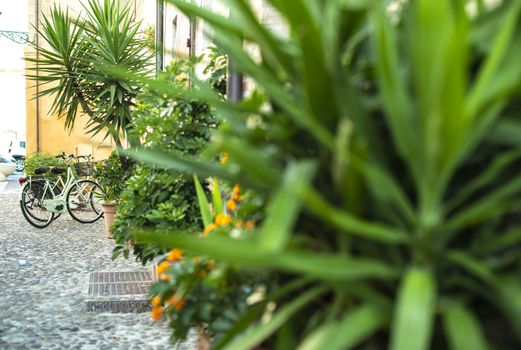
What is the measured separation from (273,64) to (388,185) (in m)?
0.46

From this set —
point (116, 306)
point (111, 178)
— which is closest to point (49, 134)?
point (111, 178)

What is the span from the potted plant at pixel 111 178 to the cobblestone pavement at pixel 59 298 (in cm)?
52

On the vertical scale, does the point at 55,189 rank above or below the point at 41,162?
below

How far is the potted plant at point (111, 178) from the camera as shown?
9.23 meters

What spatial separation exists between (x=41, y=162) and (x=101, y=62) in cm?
312

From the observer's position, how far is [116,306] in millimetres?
5211

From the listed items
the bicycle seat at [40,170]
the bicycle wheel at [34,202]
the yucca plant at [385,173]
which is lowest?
the bicycle wheel at [34,202]

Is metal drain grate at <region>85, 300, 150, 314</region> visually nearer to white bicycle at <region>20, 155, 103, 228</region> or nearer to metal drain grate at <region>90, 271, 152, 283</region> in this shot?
metal drain grate at <region>90, 271, 152, 283</region>

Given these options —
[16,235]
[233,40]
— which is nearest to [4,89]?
[16,235]

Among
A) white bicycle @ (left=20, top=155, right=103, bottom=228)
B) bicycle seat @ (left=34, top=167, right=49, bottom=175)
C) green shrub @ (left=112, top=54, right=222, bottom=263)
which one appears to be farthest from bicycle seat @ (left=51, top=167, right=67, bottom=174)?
green shrub @ (left=112, top=54, right=222, bottom=263)

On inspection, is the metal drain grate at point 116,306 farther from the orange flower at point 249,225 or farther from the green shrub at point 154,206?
the orange flower at point 249,225

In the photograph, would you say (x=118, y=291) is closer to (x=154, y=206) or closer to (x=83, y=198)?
(x=154, y=206)

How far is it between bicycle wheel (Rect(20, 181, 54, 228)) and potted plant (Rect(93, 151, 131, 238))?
1041mm

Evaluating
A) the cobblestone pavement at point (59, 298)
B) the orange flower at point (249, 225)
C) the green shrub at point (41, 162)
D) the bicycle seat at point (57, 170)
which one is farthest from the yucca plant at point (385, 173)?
the green shrub at point (41, 162)
